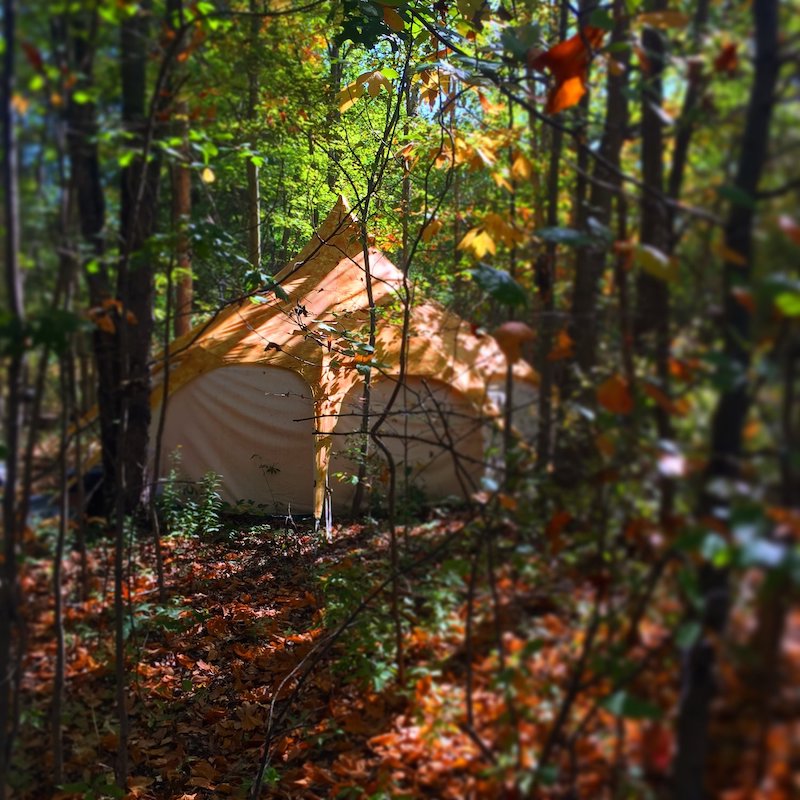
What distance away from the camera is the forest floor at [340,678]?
1455 mm

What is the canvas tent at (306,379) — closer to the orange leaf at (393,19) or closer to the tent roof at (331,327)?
the tent roof at (331,327)

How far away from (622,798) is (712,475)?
2.07 ft

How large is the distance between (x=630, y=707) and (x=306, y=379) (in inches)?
129

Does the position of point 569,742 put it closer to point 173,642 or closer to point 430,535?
point 430,535

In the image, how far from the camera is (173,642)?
10.5 feet

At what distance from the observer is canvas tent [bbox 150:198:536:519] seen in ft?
11.4

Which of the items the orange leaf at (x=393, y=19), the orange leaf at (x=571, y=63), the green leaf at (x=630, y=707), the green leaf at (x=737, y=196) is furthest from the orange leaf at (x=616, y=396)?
the orange leaf at (x=393, y=19)

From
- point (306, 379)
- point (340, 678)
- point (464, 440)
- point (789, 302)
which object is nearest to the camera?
point (789, 302)

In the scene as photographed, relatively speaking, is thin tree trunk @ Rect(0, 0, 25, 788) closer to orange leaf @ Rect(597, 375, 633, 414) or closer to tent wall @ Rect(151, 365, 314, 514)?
orange leaf @ Rect(597, 375, 633, 414)

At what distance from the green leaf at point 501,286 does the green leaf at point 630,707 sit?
880 mm

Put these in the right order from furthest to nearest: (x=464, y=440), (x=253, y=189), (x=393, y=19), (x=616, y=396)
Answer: (x=253, y=189)
(x=393, y=19)
(x=464, y=440)
(x=616, y=396)

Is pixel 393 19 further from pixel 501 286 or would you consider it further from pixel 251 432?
pixel 251 432

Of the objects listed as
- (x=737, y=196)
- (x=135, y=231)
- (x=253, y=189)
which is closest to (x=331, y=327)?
(x=253, y=189)

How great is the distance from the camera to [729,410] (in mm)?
1243
